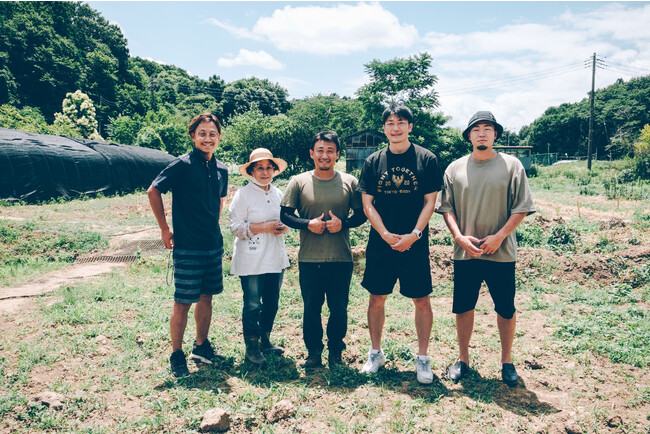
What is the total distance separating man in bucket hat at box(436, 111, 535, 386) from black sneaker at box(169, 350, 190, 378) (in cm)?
216

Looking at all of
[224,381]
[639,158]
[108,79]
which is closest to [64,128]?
[108,79]

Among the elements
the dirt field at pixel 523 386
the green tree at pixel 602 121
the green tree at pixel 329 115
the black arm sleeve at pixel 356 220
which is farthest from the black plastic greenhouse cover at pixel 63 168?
the green tree at pixel 602 121

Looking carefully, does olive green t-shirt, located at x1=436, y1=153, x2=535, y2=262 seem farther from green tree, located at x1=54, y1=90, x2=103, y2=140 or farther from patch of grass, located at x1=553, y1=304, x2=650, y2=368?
green tree, located at x1=54, y1=90, x2=103, y2=140

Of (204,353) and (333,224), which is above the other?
(333,224)

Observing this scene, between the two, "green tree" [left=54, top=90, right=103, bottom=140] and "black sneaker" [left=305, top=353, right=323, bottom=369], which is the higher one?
"green tree" [left=54, top=90, right=103, bottom=140]

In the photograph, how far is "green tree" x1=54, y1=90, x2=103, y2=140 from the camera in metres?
31.6

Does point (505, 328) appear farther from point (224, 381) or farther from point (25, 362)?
point (25, 362)

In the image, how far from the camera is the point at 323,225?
3203mm

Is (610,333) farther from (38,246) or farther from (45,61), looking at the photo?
(45,61)

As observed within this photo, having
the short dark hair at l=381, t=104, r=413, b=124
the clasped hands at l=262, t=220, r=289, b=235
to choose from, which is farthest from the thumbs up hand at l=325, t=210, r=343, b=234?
the short dark hair at l=381, t=104, r=413, b=124

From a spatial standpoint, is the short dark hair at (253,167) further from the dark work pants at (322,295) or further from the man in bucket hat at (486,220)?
the man in bucket hat at (486,220)

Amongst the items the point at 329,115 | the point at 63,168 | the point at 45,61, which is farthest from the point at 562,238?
the point at 45,61

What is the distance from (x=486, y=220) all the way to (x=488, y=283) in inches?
20.1

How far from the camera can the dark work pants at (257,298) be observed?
11.2 feet
